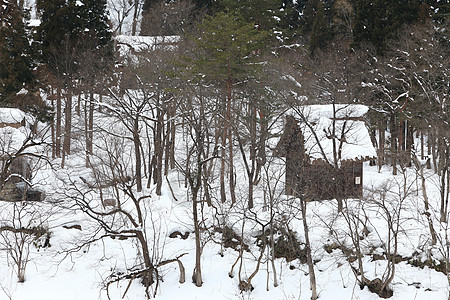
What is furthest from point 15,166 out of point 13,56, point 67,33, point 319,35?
point 319,35

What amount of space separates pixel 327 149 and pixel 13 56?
67.5 ft

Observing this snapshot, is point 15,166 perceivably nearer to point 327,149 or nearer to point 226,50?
point 226,50

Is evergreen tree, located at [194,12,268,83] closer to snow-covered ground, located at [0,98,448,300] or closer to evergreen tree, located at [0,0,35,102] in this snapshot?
snow-covered ground, located at [0,98,448,300]

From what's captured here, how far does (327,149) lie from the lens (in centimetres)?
2047

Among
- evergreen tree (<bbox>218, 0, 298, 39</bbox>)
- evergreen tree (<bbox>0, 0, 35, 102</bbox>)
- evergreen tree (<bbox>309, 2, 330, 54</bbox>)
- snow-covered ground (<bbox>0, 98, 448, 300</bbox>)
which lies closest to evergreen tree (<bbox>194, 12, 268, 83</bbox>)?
evergreen tree (<bbox>218, 0, 298, 39</bbox>)

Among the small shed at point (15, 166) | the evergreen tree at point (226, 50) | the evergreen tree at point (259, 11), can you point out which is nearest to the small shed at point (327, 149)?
the evergreen tree at point (226, 50)

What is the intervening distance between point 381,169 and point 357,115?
33.7ft

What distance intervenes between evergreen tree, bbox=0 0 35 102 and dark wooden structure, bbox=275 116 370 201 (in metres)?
17.1

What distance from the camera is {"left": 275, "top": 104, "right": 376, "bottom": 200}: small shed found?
1958 centimetres

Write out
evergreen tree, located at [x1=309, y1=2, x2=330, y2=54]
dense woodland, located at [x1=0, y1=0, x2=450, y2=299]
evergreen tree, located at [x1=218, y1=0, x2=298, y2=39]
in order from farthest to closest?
evergreen tree, located at [x1=309, y1=2, x2=330, y2=54], evergreen tree, located at [x1=218, y1=0, x2=298, y2=39], dense woodland, located at [x1=0, y1=0, x2=450, y2=299]

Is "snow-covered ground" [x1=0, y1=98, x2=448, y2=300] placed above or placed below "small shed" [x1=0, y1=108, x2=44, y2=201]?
below

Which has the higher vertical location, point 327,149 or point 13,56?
point 13,56

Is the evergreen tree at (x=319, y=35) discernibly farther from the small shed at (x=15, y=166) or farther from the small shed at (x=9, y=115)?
the small shed at (x=15, y=166)

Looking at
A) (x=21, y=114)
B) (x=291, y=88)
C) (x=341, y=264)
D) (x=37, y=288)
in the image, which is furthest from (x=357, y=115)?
(x=21, y=114)
